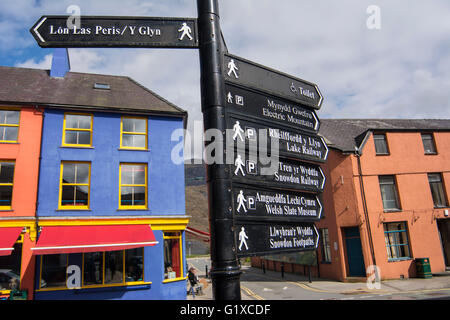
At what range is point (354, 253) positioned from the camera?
2084 cm

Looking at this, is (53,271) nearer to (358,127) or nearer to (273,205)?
(273,205)

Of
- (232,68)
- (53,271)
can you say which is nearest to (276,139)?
→ (232,68)

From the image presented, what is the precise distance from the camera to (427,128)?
75.9ft

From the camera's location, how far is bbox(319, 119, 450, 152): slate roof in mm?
22312

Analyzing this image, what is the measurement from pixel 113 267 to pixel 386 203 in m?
17.4

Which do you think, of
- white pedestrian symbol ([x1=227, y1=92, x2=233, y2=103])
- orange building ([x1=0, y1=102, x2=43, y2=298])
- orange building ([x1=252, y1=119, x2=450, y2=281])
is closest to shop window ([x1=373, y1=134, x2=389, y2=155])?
orange building ([x1=252, y1=119, x2=450, y2=281])

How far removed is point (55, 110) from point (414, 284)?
69.8ft

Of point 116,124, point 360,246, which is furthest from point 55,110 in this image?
point 360,246

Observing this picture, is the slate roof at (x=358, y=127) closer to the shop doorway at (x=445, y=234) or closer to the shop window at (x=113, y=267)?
the shop doorway at (x=445, y=234)

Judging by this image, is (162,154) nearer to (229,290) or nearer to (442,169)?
(229,290)

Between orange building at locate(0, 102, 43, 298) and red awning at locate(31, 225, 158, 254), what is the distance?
1.06 meters

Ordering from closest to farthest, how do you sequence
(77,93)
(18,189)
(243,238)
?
1. (243,238)
2. (18,189)
3. (77,93)
